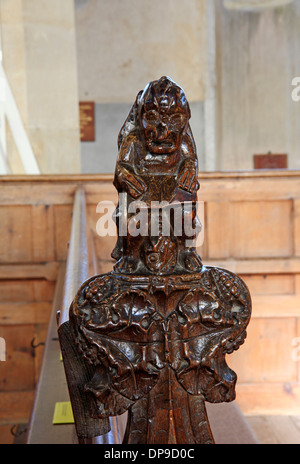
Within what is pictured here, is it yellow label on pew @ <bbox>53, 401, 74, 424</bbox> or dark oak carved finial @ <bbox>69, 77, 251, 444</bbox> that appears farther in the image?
yellow label on pew @ <bbox>53, 401, 74, 424</bbox>

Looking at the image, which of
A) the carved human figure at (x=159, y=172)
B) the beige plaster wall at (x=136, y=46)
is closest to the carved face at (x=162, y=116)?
the carved human figure at (x=159, y=172)

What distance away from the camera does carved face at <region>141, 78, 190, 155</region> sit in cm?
59

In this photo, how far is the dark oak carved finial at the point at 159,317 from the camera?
0.51 metres

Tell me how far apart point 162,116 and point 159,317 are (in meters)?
0.24

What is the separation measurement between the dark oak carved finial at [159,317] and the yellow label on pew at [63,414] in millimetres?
640

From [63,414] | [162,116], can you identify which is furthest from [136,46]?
[162,116]

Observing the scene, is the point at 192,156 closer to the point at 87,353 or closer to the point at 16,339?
the point at 87,353

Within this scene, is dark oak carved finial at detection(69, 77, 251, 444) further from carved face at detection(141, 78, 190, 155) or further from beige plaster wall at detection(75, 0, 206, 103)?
beige plaster wall at detection(75, 0, 206, 103)

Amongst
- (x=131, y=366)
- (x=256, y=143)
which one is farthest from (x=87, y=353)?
(x=256, y=143)

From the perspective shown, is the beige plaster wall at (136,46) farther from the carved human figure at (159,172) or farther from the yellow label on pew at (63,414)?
the carved human figure at (159,172)

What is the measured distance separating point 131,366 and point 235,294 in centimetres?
14

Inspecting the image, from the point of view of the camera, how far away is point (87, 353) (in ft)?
1.69

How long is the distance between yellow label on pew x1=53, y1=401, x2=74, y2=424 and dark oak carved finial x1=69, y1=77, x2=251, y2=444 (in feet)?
2.10

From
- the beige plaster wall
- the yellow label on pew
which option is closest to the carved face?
the yellow label on pew
